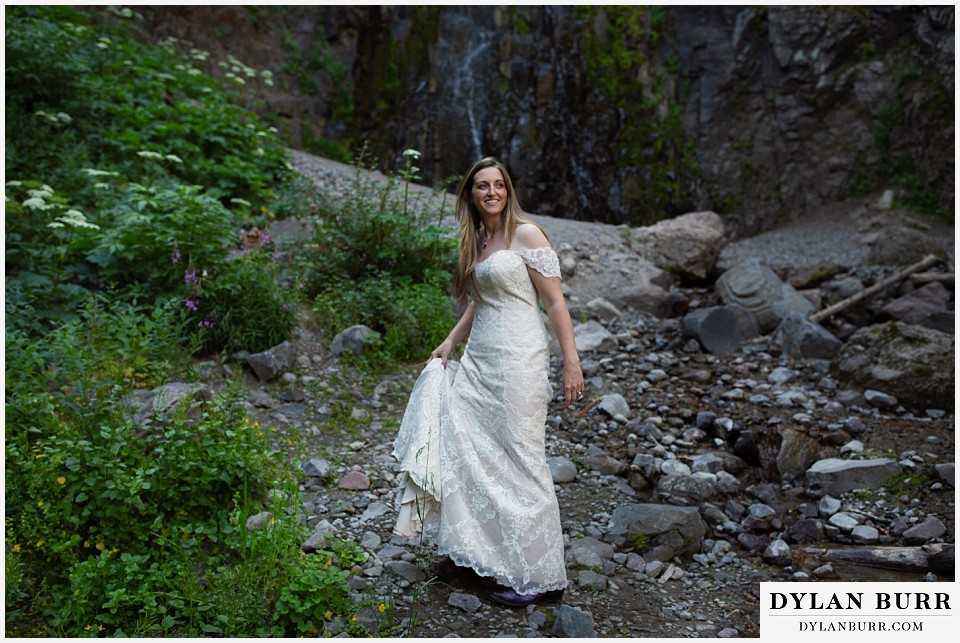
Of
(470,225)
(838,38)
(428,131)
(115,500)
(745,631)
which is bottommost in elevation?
(745,631)

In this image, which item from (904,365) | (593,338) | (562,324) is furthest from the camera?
(593,338)

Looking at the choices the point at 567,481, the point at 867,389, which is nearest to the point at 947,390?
the point at 867,389

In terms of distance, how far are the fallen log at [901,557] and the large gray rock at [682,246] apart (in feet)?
21.9

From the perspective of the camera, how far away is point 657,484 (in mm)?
4430

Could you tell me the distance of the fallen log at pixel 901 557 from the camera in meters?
3.42

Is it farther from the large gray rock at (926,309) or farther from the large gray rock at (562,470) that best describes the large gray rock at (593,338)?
the large gray rock at (926,309)

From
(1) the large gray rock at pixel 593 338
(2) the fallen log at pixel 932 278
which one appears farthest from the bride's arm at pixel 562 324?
(2) the fallen log at pixel 932 278

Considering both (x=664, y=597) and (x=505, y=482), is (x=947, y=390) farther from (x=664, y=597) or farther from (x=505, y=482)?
(x=505, y=482)

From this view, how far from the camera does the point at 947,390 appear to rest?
5535 mm

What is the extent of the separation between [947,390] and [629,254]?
4.77 metres

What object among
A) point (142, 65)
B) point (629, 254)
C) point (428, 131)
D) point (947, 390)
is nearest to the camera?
point (947, 390)

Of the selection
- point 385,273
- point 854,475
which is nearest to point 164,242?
point 385,273

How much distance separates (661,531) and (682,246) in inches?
282

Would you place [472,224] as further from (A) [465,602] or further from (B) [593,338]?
(B) [593,338]
